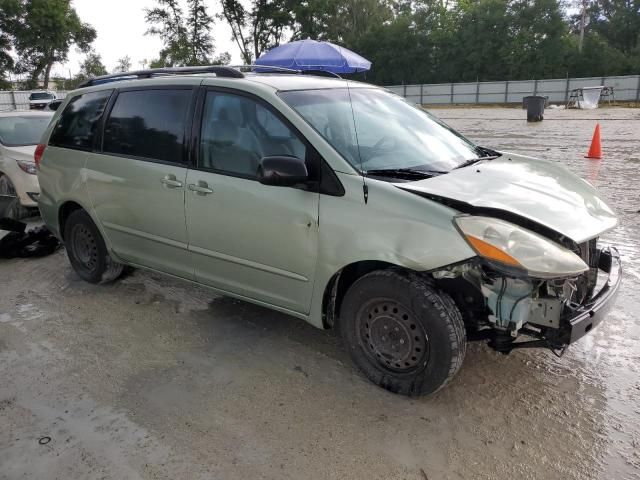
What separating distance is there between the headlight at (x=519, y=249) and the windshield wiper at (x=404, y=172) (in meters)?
0.58

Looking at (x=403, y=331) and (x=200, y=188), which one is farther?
(x=200, y=188)

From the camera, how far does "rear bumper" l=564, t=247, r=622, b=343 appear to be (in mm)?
2609

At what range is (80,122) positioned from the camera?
463 centimetres

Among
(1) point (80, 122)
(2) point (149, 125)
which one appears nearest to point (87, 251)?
(1) point (80, 122)

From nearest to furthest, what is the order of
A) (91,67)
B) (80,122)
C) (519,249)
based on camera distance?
(519,249) → (80,122) → (91,67)

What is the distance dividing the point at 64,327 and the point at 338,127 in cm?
256

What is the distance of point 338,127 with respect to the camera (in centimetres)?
338

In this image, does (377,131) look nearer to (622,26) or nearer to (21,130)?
(21,130)

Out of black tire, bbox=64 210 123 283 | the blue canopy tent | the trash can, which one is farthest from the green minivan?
the trash can

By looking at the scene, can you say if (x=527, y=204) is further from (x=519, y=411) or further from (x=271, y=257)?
(x=271, y=257)

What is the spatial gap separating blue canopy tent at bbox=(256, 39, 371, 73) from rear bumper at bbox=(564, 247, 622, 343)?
1313cm

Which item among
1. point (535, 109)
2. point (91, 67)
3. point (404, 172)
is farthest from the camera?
point (91, 67)

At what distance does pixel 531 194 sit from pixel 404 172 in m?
0.74

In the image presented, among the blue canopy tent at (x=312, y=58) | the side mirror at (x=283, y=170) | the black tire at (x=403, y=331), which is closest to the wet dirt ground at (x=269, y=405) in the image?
the black tire at (x=403, y=331)
